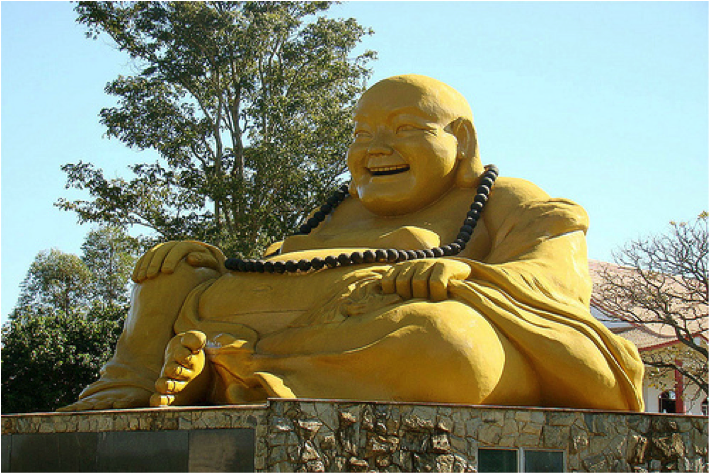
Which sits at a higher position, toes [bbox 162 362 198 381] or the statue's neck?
the statue's neck

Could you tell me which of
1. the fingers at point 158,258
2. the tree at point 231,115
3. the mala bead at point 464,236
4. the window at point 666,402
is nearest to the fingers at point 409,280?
the mala bead at point 464,236

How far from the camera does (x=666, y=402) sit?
57.2 feet

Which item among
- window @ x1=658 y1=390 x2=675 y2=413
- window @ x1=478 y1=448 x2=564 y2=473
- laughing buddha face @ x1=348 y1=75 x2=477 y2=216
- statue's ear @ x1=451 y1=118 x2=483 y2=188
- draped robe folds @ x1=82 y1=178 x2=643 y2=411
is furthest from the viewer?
window @ x1=658 y1=390 x2=675 y2=413

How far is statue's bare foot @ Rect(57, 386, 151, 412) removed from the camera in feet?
17.4

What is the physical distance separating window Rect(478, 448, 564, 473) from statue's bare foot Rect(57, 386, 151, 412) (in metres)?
2.06

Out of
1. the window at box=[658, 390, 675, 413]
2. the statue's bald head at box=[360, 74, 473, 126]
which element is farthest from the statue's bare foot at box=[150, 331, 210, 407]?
the window at box=[658, 390, 675, 413]

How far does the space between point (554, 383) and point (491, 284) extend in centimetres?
62

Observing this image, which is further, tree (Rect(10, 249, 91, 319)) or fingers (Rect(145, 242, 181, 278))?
tree (Rect(10, 249, 91, 319))

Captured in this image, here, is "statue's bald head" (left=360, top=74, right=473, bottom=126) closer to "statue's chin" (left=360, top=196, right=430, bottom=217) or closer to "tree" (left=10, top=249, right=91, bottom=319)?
"statue's chin" (left=360, top=196, right=430, bottom=217)

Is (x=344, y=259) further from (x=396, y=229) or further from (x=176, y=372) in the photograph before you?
(x=176, y=372)

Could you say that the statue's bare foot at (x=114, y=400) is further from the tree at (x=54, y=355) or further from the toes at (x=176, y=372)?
the tree at (x=54, y=355)

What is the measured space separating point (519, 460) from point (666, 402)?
1406 cm

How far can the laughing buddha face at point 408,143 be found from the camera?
6117 mm

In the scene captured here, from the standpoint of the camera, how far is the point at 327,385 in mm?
4934
